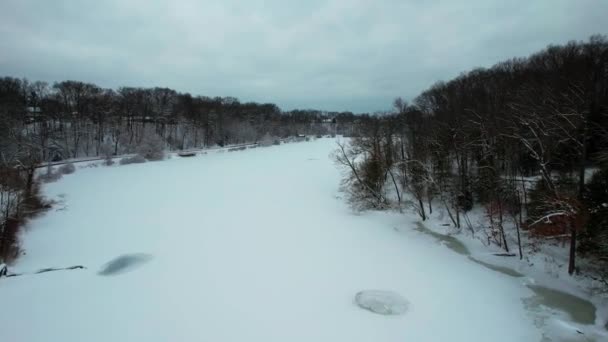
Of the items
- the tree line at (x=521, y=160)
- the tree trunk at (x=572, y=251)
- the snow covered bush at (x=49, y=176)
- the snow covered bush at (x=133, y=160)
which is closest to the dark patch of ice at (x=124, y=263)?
the tree line at (x=521, y=160)

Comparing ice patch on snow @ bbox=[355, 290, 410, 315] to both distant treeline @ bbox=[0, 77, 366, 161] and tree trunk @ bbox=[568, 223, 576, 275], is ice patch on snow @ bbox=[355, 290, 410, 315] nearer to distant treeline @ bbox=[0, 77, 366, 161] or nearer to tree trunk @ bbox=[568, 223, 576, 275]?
tree trunk @ bbox=[568, 223, 576, 275]

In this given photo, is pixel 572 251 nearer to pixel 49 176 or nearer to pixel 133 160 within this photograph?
pixel 49 176

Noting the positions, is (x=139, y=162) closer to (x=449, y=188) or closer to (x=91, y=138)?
(x=91, y=138)

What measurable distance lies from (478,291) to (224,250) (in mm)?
11363

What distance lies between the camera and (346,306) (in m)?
9.78

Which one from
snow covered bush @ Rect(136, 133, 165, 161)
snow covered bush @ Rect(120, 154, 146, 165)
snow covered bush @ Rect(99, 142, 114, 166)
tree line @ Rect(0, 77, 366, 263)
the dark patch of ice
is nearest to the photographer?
the dark patch of ice

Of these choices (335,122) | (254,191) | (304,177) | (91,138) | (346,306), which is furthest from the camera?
(335,122)

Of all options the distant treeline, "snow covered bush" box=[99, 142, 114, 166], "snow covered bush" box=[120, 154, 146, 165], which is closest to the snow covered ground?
the distant treeline

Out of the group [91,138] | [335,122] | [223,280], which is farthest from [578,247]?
[335,122]

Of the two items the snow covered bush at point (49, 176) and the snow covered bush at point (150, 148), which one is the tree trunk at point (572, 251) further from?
the snow covered bush at point (150, 148)

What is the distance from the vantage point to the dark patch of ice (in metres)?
12.1

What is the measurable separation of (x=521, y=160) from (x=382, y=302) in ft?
49.4

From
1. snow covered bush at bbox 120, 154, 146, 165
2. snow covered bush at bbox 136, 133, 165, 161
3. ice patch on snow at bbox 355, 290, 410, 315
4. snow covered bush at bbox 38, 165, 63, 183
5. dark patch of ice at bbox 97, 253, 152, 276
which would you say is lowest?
ice patch on snow at bbox 355, 290, 410, 315

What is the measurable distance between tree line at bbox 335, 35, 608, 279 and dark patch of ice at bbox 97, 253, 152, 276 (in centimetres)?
1509
